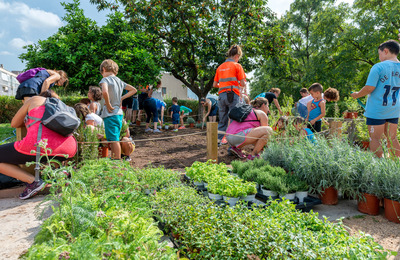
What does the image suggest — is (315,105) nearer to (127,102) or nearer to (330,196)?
(330,196)

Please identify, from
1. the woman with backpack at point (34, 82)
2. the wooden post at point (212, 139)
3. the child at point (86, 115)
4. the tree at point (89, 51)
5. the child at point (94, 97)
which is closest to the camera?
the woman with backpack at point (34, 82)

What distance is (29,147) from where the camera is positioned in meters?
2.98

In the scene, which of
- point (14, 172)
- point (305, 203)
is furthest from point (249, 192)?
point (14, 172)

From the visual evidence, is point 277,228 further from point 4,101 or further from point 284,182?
point 4,101

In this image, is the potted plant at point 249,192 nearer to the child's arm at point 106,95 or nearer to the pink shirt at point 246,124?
the pink shirt at point 246,124

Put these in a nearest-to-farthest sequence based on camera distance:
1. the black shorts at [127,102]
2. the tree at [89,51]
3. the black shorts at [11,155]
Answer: the black shorts at [11,155] < the tree at [89,51] < the black shorts at [127,102]

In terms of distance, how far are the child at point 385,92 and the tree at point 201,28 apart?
7759 millimetres

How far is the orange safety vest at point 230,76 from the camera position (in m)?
5.34

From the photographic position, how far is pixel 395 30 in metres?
17.0

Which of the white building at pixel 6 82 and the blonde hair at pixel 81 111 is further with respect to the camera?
the white building at pixel 6 82

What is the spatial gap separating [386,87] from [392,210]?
2.05 meters

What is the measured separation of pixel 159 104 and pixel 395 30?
17039 millimetres

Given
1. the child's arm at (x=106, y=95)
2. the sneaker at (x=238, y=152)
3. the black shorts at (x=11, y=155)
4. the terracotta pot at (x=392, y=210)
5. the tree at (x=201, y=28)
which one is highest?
the tree at (x=201, y=28)

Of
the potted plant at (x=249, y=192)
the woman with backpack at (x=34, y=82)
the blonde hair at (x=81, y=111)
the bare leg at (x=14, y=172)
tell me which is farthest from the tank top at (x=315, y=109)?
the bare leg at (x=14, y=172)
